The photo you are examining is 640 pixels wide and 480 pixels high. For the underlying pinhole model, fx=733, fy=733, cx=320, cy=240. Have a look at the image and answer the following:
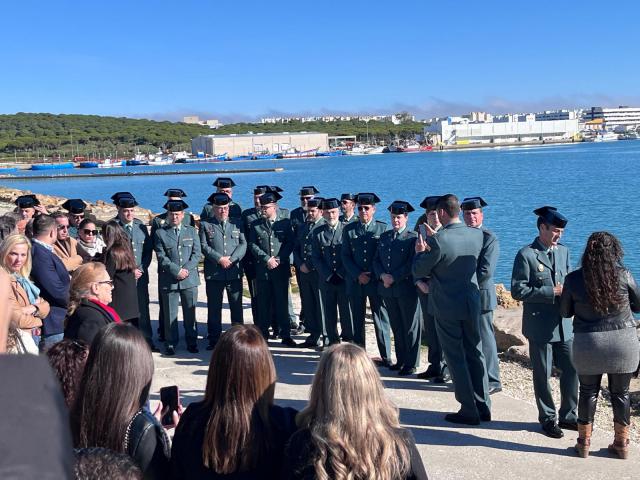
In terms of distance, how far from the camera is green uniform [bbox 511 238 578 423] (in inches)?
215

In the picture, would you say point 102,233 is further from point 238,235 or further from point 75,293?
point 75,293

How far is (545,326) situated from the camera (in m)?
5.48

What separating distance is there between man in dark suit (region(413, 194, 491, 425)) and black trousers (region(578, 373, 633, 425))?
964mm

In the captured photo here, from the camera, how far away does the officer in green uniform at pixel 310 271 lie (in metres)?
8.60

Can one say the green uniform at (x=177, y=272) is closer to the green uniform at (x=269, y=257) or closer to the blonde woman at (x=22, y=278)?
the green uniform at (x=269, y=257)

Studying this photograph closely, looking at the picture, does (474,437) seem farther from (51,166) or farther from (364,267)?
(51,166)

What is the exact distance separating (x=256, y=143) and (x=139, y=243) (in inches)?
5875

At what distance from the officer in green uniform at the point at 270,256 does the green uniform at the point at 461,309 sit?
337 cm

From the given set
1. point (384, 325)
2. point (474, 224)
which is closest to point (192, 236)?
point (384, 325)

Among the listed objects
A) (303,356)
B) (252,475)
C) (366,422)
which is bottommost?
(303,356)

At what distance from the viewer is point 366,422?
8.96ft

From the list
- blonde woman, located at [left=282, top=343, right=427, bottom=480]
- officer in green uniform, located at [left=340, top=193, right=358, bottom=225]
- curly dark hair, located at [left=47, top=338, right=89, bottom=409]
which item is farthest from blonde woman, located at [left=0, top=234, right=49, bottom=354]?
officer in green uniform, located at [left=340, top=193, right=358, bottom=225]

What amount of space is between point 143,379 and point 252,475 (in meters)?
0.59

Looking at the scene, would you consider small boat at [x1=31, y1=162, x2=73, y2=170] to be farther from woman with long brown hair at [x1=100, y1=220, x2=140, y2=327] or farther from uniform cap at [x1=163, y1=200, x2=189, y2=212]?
woman with long brown hair at [x1=100, y1=220, x2=140, y2=327]
